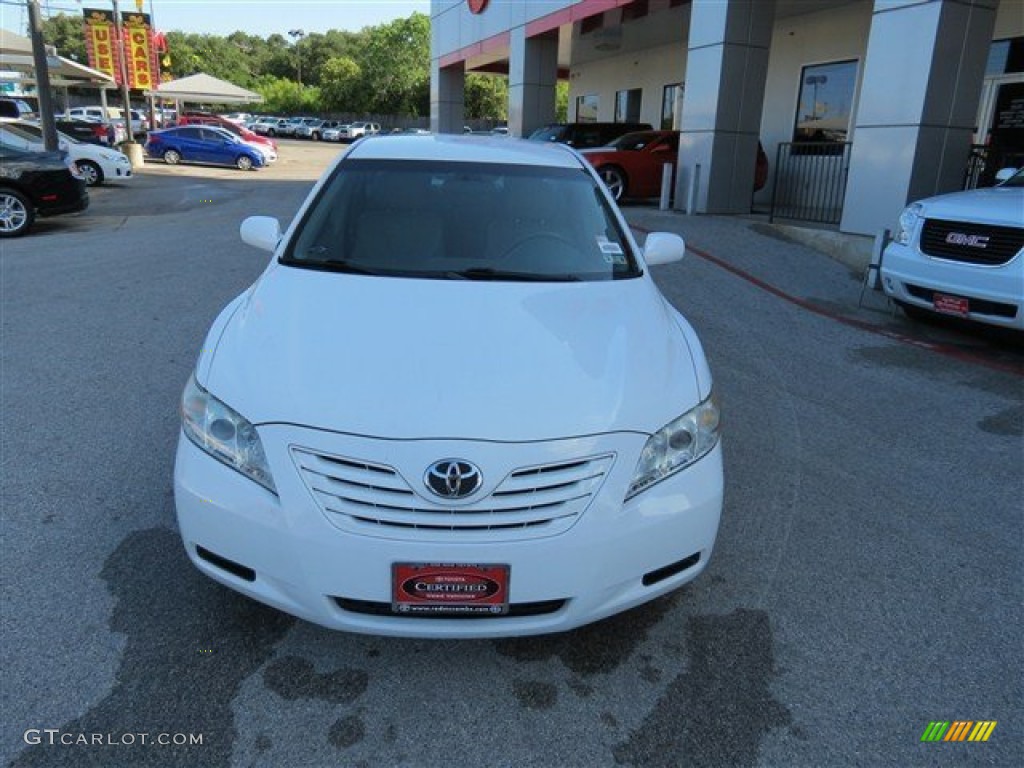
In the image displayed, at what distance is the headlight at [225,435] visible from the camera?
2.35 meters

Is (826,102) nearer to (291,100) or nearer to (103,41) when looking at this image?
(103,41)

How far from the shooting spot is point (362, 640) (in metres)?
2.71

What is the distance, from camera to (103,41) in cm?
2912

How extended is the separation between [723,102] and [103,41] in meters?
26.2

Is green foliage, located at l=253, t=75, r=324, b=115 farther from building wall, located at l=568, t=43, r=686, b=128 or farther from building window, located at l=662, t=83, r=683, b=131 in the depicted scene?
building window, located at l=662, t=83, r=683, b=131

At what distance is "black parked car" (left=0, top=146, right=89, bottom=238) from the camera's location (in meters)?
11.1

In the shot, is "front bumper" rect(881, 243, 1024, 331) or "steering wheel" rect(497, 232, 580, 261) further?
"front bumper" rect(881, 243, 1024, 331)

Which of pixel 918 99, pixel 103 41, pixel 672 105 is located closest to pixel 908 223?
pixel 918 99

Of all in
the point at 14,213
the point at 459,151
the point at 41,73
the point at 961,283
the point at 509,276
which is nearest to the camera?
the point at 509,276

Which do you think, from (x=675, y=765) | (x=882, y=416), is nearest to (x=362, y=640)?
(x=675, y=765)

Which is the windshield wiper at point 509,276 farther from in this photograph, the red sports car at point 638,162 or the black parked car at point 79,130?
the black parked car at point 79,130

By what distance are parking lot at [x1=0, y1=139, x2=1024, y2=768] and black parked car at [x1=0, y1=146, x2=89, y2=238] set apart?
7.35 meters

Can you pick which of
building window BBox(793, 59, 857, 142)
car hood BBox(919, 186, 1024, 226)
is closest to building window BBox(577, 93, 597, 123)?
building window BBox(793, 59, 857, 142)

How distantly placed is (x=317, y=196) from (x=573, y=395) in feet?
6.56
